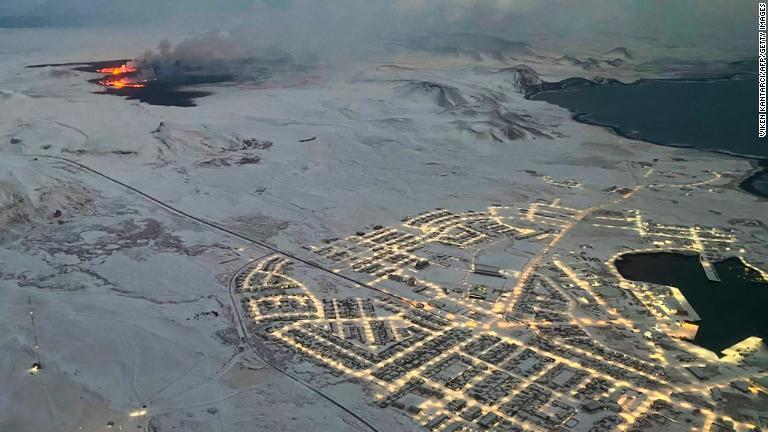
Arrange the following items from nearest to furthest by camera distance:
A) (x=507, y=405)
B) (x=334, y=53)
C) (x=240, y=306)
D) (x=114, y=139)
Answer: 1. (x=507, y=405)
2. (x=240, y=306)
3. (x=114, y=139)
4. (x=334, y=53)

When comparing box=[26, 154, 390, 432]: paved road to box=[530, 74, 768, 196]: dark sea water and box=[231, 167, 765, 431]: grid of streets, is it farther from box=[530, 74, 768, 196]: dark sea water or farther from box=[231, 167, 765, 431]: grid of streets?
box=[530, 74, 768, 196]: dark sea water

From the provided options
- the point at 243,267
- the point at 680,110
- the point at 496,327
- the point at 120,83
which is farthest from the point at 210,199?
the point at 680,110

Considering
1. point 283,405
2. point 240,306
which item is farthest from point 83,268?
point 283,405

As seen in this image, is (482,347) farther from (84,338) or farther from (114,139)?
(114,139)

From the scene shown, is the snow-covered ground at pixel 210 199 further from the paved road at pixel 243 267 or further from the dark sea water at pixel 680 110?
the dark sea water at pixel 680 110

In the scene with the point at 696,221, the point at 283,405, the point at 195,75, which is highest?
the point at 195,75

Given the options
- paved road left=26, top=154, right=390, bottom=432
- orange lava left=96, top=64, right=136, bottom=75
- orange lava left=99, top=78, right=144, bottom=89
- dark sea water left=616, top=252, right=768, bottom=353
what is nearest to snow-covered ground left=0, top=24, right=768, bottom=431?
paved road left=26, top=154, right=390, bottom=432
